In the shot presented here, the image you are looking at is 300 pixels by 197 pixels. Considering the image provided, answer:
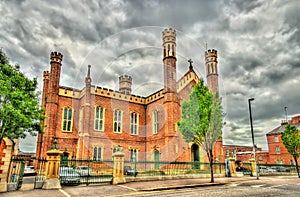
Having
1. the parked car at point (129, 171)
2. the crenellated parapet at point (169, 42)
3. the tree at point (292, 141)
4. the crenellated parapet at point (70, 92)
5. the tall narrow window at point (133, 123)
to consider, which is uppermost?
the crenellated parapet at point (169, 42)

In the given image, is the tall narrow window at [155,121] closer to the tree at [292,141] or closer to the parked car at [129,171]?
the parked car at [129,171]

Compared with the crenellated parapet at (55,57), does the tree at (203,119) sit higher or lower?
lower

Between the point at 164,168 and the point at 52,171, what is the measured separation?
9.22 meters

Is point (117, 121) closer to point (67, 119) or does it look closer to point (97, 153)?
point (97, 153)

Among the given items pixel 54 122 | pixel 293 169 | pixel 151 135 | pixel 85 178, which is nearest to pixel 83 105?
pixel 54 122

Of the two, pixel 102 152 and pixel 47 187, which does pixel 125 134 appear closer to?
pixel 102 152

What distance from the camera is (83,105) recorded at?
25781mm

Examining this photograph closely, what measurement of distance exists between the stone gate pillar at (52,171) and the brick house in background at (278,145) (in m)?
47.4

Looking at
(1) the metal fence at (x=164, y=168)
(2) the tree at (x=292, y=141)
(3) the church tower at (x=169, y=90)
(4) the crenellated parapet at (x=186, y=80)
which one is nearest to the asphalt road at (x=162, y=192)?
(1) the metal fence at (x=164, y=168)

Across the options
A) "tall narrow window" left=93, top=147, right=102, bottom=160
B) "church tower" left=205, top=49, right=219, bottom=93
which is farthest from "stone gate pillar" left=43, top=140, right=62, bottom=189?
"church tower" left=205, top=49, right=219, bottom=93

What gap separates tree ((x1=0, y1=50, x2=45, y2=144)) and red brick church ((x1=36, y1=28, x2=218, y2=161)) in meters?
11.1

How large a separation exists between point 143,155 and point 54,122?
1208 cm

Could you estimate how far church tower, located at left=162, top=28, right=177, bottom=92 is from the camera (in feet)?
85.7

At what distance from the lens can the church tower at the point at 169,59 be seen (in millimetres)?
26125
